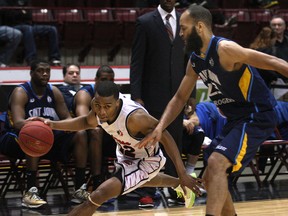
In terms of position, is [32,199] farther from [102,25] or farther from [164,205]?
[102,25]

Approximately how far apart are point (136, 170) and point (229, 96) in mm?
1031

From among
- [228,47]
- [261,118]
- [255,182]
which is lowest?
[255,182]

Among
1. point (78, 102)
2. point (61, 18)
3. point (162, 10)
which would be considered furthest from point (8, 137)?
point (61, 18)

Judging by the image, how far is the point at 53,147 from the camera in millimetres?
7457

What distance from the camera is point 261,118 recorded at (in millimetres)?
5094

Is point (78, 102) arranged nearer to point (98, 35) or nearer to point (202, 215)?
point (202, 215)

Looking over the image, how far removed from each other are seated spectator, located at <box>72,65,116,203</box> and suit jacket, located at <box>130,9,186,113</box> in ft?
2.12

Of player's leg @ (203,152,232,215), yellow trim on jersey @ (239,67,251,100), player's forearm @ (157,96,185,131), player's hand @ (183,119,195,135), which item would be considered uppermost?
yellow trim on jersey @ (239,67,251,100)

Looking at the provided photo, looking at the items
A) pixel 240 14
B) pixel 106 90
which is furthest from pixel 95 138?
pixel 240 14

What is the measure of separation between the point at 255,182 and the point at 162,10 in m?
2.82

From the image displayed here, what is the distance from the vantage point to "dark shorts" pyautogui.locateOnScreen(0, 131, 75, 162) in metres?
7.40

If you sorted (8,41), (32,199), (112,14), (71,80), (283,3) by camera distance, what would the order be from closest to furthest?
(32,199) < (71,80) < (8,41) < (112,14) < (283,3)

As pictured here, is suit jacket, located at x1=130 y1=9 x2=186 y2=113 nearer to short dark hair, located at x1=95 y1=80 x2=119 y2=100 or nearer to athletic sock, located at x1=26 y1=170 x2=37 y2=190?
athletic sock, located at x1=26 y1=170 x2=37 y2=190

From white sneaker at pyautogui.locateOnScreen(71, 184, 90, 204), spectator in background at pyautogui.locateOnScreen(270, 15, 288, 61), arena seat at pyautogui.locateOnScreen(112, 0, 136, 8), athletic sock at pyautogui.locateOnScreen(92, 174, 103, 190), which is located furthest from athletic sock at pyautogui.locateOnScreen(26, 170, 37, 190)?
arena seat at pyautogui.locateOnScreen(112, 0, 136, 8)
